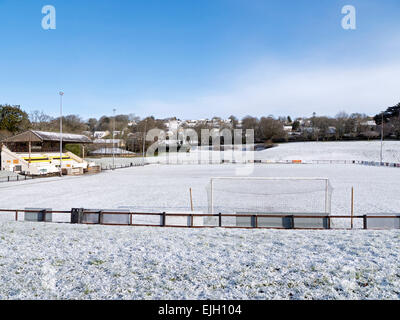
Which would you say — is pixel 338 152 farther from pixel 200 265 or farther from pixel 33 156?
pixel 200 265

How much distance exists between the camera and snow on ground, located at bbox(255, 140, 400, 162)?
66.4 m

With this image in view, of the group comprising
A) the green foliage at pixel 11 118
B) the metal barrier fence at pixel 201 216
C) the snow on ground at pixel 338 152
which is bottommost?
the metal barrier fence at pixel 201 216

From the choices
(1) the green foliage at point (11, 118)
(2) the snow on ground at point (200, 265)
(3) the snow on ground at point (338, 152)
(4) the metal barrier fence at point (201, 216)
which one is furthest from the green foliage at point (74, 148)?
(2) the snow on ground at point (200, 265)

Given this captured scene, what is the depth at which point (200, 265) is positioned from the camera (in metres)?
6.64

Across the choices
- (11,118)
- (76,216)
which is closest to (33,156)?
(11,118)

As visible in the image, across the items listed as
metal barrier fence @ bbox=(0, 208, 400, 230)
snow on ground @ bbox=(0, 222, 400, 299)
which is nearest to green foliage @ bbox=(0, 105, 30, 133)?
metal barrier fence @ bbox=(0, 208, 400, 230)

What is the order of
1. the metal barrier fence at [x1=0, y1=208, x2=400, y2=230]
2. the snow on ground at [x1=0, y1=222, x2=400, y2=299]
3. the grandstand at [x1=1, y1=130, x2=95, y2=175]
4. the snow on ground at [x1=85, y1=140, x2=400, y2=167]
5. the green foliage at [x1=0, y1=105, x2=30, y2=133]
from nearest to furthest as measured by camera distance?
the snow on ground at [x1=0, y1=222, x2=400, y2=299] → the metal barrier fence at [x1=0, y1=208, x2=400, y2=230] → the grandstand at [x1=1, y1=130, x2=95, y2=175] → the green foliage at [x1=0, y1=105, x2=30, y2=133] → the snow on ground at [x1=85, y1=140, x2=400, y2=167]

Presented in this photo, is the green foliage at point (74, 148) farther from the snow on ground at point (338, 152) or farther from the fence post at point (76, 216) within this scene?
the fence post at point (76, 216)

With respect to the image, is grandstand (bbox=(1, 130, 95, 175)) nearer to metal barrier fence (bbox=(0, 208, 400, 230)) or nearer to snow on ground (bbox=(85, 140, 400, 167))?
snow on ground (bbox=(85, 140, 400, 167))

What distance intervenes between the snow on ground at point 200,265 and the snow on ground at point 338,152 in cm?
6555

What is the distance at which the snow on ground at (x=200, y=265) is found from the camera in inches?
215

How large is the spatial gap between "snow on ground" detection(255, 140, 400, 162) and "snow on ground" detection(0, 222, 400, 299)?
65.5m

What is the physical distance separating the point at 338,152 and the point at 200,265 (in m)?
77.1
